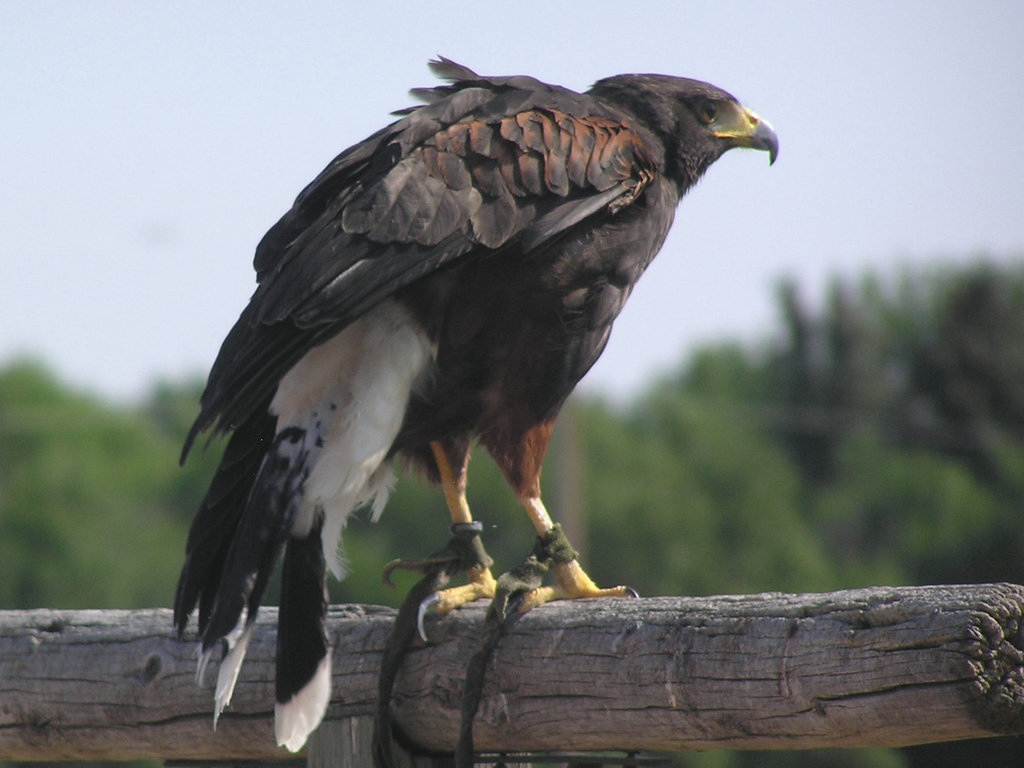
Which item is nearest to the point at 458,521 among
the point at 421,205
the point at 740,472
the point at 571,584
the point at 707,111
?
the point at 571,584

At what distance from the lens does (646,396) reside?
156 ft

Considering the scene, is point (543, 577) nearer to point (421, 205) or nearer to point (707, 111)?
point (421, 205)

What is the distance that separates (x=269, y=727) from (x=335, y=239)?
3.41 feet


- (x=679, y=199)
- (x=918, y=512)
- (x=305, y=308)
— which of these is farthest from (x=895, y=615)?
(x=918, y=512)

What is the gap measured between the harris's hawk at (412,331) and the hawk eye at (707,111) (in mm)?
384

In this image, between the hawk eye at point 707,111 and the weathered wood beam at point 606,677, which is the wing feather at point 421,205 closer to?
the hawk eye at point 707,111

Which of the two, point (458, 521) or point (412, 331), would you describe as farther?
point (458, 521)

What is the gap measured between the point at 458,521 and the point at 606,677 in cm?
97

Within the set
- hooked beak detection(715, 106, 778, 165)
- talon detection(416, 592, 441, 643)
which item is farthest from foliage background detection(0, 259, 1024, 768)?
talon detection(416, 592, 441, 643)

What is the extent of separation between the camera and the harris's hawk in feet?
8.55

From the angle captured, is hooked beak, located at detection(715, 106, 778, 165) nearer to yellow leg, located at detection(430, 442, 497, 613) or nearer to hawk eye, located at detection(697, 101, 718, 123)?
hawk eye, located at detection(697, 101, 718, 123)

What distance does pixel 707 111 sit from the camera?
3709 millimetres

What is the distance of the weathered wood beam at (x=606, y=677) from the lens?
1907 mm

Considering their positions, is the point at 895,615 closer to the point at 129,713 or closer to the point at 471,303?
the point at 471,303
